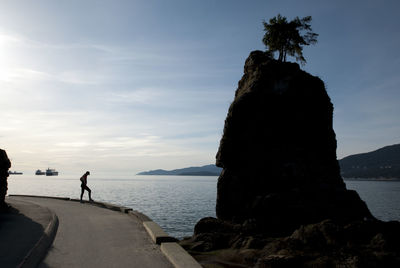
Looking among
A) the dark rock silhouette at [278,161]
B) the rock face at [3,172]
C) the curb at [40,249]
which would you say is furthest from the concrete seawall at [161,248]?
the dark rock silhouette at [278,161]

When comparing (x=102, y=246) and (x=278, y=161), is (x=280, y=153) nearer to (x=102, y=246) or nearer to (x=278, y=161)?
(x=278, y=161)

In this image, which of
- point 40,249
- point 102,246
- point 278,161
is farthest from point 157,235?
point 278,161

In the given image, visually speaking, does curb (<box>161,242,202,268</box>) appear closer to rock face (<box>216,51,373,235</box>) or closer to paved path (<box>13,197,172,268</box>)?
paved path (<box>13,197,172,268</box>)

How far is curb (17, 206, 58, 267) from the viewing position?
846 cm

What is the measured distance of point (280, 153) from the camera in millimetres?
30484

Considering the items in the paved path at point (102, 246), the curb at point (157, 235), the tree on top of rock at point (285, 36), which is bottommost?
the paved path at point (102, 246)

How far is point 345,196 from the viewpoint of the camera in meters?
28.2

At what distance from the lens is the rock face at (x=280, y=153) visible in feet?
89.6

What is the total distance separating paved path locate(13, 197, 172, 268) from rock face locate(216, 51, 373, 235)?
1505 centimetres

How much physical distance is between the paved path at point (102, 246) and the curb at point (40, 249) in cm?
18

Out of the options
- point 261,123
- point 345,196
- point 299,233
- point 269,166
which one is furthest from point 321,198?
point 299,233

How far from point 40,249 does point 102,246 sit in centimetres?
184

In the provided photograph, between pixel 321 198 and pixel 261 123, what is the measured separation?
878 cm

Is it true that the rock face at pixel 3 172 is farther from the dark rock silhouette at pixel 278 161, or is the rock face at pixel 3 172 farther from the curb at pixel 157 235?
the dark rock silhouette at pixel 278 161
